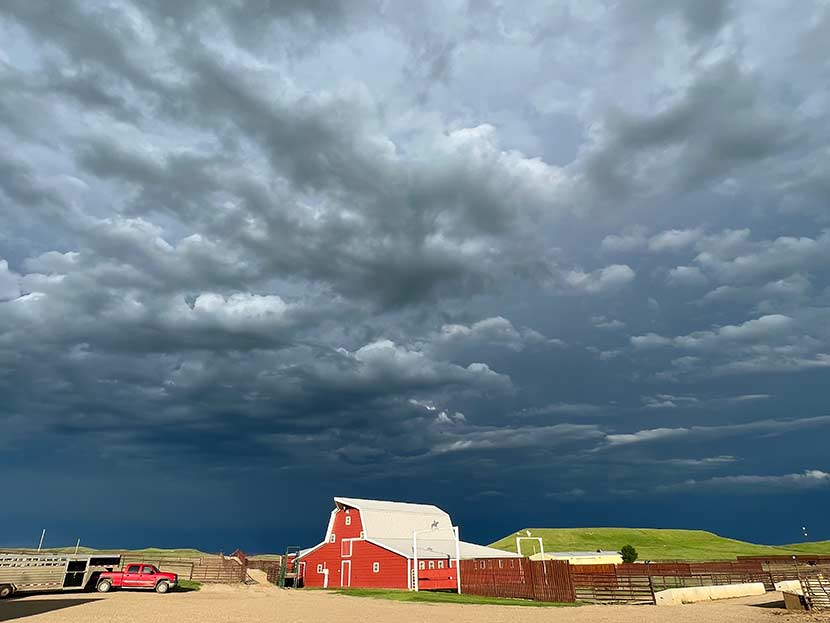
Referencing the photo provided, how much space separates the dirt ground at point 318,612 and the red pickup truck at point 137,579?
15.4ft

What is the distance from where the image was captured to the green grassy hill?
419 ft

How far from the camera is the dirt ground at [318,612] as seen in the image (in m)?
26.0

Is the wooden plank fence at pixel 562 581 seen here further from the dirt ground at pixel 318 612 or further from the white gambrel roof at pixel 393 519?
the white gambrel roof at pixel 393 519

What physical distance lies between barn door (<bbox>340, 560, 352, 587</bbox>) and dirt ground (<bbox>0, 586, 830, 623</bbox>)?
21.0 metres

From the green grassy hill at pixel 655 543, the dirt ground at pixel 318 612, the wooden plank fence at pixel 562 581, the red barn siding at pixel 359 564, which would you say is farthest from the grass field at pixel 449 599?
the green grassy hill at pixel 655 543

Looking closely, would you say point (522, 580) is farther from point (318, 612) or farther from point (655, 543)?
point (655, 543)

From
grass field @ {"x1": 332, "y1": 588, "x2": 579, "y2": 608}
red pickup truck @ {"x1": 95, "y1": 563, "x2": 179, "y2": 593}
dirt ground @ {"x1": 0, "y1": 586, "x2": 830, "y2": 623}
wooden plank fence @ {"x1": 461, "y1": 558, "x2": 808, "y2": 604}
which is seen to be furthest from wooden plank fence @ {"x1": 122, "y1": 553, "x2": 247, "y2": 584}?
wooden plank fence @ {"x1": 461, "y1": 558, "x2": 808, "y2": 604}

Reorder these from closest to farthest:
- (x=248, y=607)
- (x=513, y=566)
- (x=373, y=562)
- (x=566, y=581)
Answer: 1. (x=248, y=607)
2. (x=566, y=581)
3. (x=513, y=566)
4. (x=373, y=562)

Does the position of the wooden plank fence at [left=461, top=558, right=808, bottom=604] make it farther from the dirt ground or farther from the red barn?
the dirt ground

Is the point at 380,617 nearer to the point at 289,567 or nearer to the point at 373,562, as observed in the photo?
the point at 373,562

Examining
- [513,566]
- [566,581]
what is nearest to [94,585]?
[513,566]

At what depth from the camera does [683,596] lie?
38.8 metres

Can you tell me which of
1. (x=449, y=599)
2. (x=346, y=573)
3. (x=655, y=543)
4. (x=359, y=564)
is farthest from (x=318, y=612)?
(x=655, y=543)

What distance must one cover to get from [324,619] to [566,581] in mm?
20787
